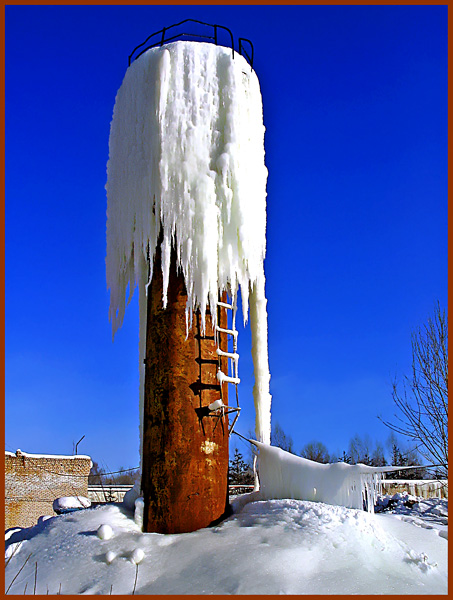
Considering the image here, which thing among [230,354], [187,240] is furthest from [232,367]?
[187,240]

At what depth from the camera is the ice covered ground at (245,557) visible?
3.78 m

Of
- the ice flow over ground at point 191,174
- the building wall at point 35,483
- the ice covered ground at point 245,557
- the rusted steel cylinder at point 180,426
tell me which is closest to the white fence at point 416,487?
the ice flow over ground at point 191,174

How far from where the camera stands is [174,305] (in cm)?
562

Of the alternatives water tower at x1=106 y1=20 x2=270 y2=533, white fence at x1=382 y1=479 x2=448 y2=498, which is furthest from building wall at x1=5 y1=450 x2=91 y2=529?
water tower at x1=106 y1=20 x2=270 y2=533

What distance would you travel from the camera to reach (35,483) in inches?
742

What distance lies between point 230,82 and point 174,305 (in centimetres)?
259

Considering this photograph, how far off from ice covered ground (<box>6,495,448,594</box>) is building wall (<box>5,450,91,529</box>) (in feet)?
49.2

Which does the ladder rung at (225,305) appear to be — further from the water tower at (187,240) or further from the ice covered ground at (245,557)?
the ice covered ground at (245,557)

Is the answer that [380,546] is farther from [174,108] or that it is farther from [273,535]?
[174,108]

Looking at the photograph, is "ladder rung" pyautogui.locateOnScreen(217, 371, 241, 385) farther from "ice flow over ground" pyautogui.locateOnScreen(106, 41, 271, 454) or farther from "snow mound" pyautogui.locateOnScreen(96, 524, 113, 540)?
"snow mound" pyautogui.locateOnScreen(96, 524, 113, 540)

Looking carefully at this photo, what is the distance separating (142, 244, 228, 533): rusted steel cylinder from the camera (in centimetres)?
516

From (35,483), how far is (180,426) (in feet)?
52.3

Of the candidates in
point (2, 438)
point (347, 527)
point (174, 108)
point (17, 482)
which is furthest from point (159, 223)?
point (17, 482)

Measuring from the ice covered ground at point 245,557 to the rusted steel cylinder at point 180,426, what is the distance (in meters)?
0.31
